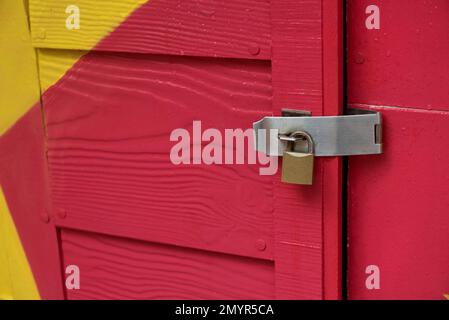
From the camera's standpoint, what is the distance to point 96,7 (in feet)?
5.22

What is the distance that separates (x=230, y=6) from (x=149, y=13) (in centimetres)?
17

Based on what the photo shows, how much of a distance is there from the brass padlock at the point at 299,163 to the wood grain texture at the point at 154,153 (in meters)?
0.07

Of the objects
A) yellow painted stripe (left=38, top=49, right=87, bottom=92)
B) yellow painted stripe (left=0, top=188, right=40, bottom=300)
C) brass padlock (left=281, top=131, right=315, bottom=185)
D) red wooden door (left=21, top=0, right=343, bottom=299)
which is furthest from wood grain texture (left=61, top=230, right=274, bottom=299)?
yellow painted stripe (left=38, top=49, right=87, bottom=92)

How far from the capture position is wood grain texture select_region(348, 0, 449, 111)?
1.34m

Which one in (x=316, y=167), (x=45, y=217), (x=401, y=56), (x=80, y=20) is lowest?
(x=45, y=217)

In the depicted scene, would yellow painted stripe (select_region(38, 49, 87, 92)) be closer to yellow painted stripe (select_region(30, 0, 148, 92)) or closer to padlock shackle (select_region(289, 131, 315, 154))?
yellow painted stripe (select_region(30, 0, 148, 92))

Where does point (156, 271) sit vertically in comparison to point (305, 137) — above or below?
below

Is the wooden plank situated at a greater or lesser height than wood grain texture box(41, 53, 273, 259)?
greater

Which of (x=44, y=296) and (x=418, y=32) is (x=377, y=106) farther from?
(x=44, y=296)

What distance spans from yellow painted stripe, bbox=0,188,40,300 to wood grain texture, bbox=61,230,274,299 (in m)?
0.10

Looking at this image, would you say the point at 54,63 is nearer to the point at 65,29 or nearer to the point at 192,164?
the point at 65,29

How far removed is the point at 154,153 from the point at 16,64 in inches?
13.9

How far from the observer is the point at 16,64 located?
1715 mm
